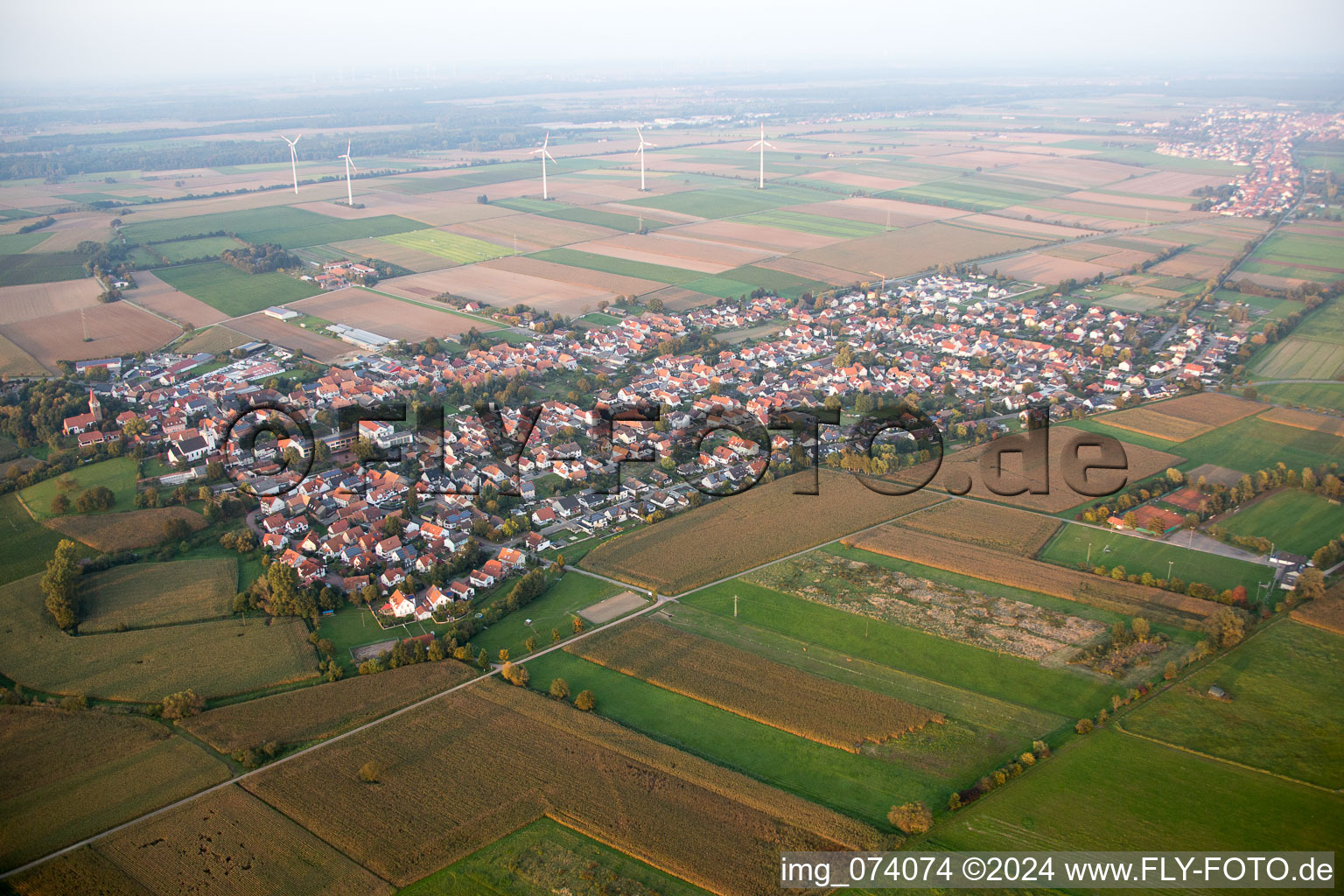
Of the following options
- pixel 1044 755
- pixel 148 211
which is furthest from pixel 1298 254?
pixel 148 211

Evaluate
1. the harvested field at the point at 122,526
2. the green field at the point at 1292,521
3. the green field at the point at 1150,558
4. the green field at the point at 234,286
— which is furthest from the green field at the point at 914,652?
the green field at the point at 234,286

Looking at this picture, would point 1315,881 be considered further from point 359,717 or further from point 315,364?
point 315,364

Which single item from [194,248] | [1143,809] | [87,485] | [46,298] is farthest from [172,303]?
[1143,809]

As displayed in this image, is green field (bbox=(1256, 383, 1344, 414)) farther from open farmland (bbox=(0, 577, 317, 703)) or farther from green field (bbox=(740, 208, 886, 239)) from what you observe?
open farmland (bbox=(0, 577, 317, 703))

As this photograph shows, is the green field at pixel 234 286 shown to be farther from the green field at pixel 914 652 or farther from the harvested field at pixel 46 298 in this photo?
the green field at pixel 914 652

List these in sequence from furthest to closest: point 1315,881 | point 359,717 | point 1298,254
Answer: point 1298,254 → point 359,717 → point 1315,881

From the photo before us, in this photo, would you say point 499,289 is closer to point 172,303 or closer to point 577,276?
point 577,276
